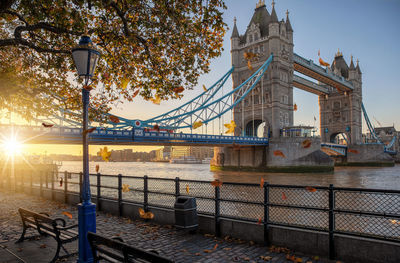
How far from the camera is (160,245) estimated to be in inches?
237

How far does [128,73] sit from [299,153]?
41034 mm

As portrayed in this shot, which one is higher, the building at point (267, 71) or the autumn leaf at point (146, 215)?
the building at point (267, 71)

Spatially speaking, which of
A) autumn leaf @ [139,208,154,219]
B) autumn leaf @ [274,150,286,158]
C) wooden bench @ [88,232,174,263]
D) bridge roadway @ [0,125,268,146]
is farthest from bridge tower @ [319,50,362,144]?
wooden bench @ [88,232,174,263]

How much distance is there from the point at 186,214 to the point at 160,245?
899 millimetres

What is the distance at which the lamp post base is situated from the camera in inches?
182

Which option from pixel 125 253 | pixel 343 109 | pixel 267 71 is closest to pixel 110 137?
pixel 125 253

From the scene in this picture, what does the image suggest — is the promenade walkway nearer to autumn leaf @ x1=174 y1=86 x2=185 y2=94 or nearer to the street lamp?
the street lamp

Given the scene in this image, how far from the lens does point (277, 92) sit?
2174 inches

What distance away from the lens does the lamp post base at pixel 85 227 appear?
4629mm

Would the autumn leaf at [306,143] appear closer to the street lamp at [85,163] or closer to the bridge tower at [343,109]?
the bridge tower at [343,109]

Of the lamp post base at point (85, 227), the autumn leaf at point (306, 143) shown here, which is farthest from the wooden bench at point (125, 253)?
the autumn leaf at point (306, 143)

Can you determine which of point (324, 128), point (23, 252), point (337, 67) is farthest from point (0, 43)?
point (337, 67)

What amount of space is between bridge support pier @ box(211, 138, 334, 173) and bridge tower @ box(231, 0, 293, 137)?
6.25 meters

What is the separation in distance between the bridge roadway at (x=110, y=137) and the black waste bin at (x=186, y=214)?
950 inches
